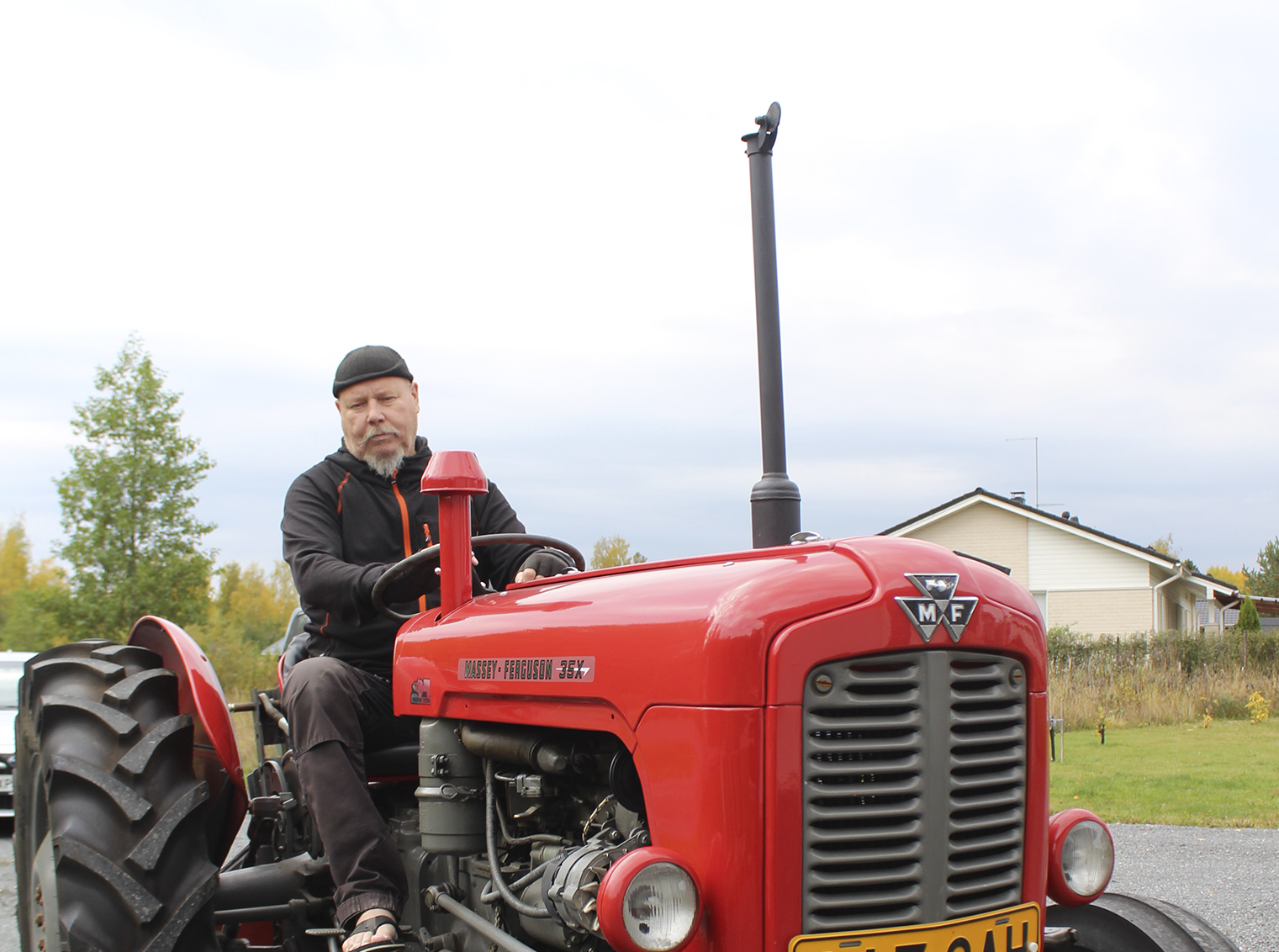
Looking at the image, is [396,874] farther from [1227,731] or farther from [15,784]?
[1227,731]

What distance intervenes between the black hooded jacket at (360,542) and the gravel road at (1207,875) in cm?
300

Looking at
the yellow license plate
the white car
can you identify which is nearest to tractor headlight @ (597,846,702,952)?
the yellow license plate

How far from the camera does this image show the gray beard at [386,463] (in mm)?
3578

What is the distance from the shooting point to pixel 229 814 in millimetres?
3215

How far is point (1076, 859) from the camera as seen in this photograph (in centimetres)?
235

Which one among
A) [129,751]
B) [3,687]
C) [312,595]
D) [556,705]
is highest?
[312,595]

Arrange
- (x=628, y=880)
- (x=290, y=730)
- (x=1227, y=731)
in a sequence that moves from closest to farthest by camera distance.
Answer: (x=628, y=880)
(x=290, y=730)
(x=1227, y=731)

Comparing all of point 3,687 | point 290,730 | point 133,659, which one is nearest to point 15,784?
point 133,659

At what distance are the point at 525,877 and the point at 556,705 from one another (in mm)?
368

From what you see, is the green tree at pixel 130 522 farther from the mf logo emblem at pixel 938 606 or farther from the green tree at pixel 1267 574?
the green tree at pixel 1267 574

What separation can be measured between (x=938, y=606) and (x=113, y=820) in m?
2.09

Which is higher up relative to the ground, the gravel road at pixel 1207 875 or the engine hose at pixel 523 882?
the engine hose at pixel 523 882

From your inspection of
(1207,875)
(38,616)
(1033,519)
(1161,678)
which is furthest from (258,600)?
(1207,875)

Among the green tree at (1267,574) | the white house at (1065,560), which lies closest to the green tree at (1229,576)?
the green tree at (1267,574)
